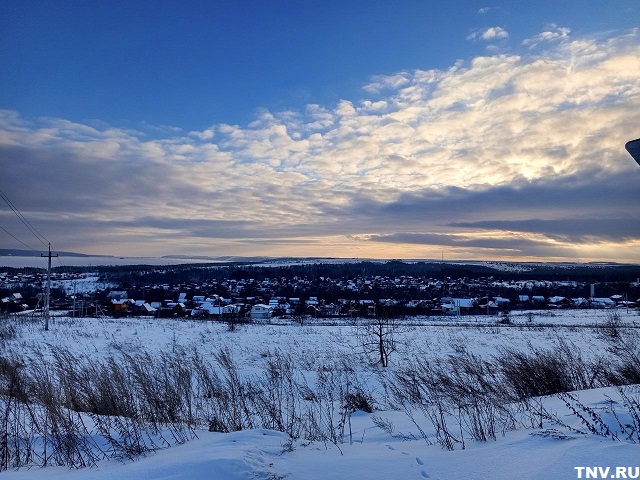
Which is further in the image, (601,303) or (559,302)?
(559,302)

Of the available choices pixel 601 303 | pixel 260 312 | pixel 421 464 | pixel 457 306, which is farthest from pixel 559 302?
pixel 421 464

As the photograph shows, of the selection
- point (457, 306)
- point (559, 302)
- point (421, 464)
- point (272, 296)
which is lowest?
point (272, 296)

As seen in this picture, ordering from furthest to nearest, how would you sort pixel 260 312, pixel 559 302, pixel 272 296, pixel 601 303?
pixel 272 296 → pixel 559 302 → pixel 601 303 → pixel 260 312

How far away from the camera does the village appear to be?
3962cm

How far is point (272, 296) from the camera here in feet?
181

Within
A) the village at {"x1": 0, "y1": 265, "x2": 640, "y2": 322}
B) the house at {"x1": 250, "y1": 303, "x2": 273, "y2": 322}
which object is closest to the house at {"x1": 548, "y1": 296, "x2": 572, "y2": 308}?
the village at {"x1": 0, "y1": 265, "x2": 640, "y2": 322}

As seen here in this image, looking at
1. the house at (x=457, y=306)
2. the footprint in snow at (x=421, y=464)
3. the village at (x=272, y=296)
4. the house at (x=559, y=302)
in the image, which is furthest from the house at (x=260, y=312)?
the footprint in snow at (x=421, y=464)

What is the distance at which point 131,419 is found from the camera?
16.8 feet

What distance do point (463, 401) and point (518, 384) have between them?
1.55m

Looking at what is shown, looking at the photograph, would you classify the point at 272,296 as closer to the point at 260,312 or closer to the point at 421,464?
the point at 260,312

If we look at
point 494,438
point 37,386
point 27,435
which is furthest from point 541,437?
point 37,386

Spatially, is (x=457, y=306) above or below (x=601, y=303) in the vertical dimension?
below

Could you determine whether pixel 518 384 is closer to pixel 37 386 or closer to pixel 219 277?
pixel 37 386

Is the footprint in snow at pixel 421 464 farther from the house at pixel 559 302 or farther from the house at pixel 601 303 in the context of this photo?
the house at pixel 601 303
